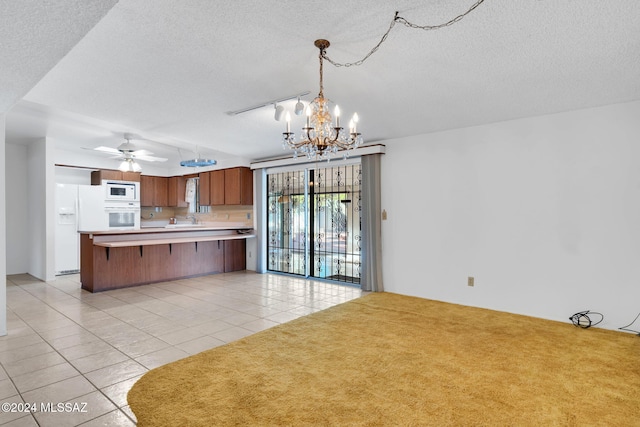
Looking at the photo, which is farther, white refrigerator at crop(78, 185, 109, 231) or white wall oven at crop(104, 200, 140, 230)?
white wall oven at crop(104, 200, 140, 230)

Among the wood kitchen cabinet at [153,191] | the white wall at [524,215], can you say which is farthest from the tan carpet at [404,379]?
the wood kitchen cabinet at [153,191]

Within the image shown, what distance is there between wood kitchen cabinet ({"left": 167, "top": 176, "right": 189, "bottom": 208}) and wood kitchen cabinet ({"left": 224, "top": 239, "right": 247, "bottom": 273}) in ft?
8.03

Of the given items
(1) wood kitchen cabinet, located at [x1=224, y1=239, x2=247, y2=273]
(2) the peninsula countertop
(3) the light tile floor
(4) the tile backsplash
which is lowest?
(3) the light tile floor

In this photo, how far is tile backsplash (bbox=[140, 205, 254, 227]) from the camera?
757 cm

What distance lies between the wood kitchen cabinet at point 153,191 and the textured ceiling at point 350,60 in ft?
13.3

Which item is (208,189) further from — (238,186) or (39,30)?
(39,30)

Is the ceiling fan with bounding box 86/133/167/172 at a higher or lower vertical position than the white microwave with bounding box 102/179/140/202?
higher

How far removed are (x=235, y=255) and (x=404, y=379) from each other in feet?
17.9

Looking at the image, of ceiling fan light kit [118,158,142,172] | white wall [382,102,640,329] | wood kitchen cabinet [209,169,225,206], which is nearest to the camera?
white wall [382,102,640,329]

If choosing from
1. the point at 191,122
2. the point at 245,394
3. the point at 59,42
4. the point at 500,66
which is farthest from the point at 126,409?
the point at 500,66

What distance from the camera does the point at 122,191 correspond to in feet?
24.8

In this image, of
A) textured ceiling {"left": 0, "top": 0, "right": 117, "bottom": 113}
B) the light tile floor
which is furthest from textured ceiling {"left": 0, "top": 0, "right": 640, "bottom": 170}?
the light tile floor

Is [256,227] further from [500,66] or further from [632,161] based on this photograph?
[632,161]

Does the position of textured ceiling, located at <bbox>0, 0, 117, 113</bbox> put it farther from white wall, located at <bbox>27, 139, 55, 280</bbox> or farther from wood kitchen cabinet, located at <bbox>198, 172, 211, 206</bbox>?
wood kitchen cabinet, located at <bbox>198, 172, 211, 206</bbox>
